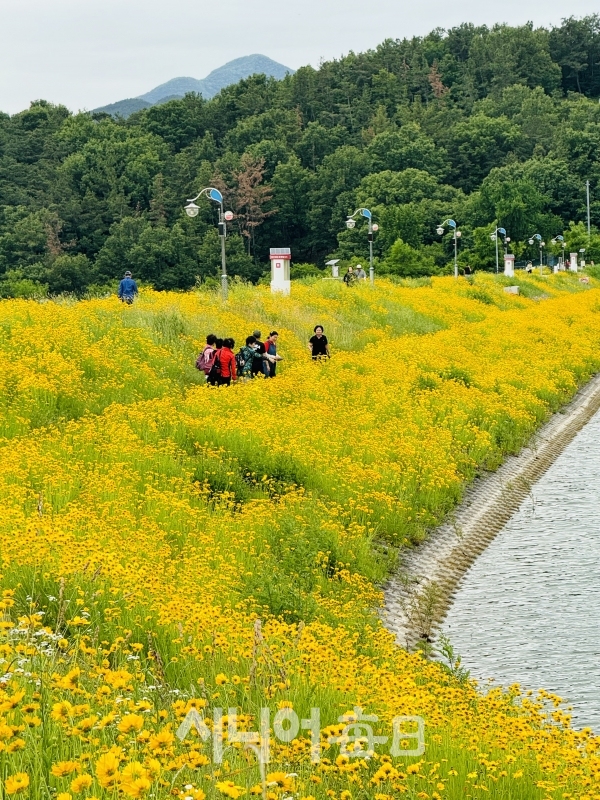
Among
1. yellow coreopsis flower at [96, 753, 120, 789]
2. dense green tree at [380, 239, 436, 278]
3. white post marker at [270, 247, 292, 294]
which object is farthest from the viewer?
dense green tree at [380, 239, 436, 278]

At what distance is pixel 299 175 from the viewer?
109 meters

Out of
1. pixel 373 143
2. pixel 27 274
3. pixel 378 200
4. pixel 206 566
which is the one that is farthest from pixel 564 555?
pixel 373 143

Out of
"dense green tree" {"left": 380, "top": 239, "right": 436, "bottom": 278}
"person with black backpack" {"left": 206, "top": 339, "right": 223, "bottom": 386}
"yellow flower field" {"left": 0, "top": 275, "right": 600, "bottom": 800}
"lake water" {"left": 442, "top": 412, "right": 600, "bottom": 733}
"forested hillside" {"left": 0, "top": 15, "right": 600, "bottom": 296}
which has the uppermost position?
"forested hillside" {"left": 0, "top": 15, "right": 600, "bottom": 296}

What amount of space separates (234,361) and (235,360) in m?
0.69

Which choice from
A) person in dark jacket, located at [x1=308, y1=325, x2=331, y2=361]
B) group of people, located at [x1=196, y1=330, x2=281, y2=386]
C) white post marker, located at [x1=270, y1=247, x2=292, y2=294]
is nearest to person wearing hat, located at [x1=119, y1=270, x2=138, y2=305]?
white post marker, located at [x1=270, y1=247, x2=292, y2=294]

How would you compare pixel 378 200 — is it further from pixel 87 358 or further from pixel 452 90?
pixel 87 358

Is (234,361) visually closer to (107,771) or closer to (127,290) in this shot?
(127,290)

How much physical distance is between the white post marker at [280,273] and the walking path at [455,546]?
1232 cm

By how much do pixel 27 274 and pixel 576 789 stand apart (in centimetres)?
8410

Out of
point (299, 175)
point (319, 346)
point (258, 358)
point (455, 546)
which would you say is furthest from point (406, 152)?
point (455, 546)

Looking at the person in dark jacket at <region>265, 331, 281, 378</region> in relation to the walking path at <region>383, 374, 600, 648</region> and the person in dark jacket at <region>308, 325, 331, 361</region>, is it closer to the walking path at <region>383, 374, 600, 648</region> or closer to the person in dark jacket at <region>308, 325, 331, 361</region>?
the person in dark jacket at <region>308, 325, 331, 361</region>

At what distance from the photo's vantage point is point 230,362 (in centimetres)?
1944

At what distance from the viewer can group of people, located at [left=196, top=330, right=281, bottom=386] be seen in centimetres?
1923

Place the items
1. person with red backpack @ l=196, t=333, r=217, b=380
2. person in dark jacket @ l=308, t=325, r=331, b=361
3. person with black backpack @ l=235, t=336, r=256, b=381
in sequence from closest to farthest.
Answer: person with red backpack @ l=196, t=333, r=217, b=380 → person with black backpack @ l=235, t=336, r=256, b=381 → person in dark jacket @ l=308, t=325, r=331, b=361
